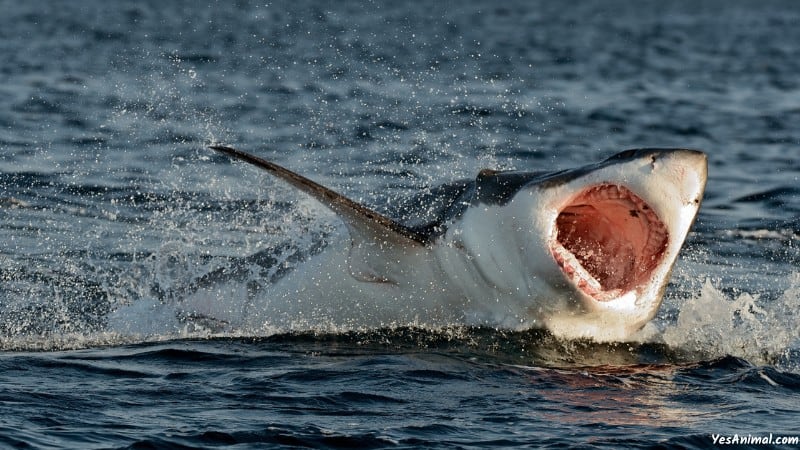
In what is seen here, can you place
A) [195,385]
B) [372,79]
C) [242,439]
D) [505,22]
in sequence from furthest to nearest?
[505,22], [372,79], [195,385], [242,439]

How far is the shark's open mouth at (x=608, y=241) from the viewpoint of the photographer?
24.2ft

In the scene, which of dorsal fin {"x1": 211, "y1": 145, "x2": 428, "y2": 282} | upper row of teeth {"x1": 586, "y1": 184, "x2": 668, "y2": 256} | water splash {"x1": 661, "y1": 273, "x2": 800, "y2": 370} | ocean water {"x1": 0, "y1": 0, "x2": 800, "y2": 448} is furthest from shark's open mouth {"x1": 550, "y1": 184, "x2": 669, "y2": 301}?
water splash {"x1": 661, "y1": 273, "x2": 800, "y2": 370}

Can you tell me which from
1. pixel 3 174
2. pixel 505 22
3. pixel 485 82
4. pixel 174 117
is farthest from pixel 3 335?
pixel 505 22

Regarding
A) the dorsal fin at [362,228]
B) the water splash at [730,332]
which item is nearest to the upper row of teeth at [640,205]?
the dorsal fin at [362,228]

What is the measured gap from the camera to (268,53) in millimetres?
32875

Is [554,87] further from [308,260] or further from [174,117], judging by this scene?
[308,260]

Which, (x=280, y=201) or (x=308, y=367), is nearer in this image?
(x=308, y=367)

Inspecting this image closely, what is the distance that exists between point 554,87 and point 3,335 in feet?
67.3

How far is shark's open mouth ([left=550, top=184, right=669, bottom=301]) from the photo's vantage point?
736 cm

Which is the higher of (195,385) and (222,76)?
(222,76)

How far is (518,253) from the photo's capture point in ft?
25.1

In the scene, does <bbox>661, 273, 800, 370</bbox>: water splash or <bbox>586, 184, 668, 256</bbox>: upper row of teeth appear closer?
<bbox>586, 184, 668, 256</bbox>: upper row of teeth

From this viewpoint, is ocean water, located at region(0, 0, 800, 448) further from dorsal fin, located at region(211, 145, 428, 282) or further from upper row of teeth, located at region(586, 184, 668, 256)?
upper row of teeth, located at region(586, 184, 668, 256)

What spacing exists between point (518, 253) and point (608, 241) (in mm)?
530
